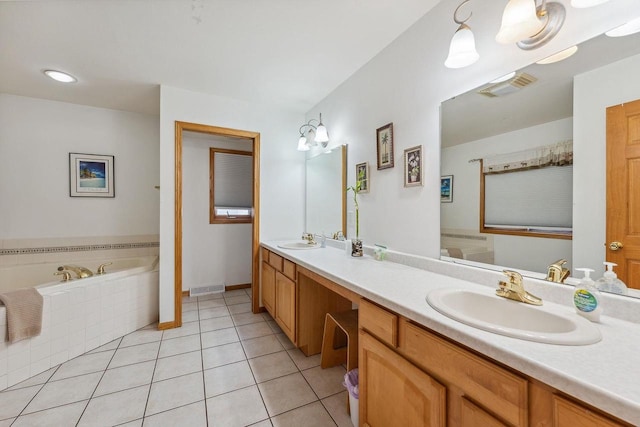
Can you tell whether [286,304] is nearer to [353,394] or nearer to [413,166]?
[353,394]

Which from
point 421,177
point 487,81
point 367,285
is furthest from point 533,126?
point 367,285

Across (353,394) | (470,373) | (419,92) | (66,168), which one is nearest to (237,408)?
(353,394)

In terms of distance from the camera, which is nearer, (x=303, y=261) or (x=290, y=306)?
(x=303, y=261)

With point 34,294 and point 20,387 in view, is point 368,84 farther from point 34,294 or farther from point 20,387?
point 20,387

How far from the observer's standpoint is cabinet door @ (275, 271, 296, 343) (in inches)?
81.4

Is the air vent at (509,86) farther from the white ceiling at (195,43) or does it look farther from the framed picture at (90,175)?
the framed picture at (90,175)

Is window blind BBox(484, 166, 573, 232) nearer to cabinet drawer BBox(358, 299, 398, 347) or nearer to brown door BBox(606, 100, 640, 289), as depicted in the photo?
brown door BBox(606, 100, 640, 289)

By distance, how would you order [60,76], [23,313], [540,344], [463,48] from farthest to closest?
[60,76]
[23,313]
[463,48]
[540,344]

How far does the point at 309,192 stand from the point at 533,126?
90.7 inches

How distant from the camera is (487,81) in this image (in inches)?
51.3

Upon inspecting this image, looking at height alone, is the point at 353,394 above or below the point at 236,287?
above

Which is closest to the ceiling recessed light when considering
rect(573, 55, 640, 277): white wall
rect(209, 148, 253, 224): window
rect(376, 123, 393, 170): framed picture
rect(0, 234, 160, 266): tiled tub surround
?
rect(209, 148, 253, 224): window

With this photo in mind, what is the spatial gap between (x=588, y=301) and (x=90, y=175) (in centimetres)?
432

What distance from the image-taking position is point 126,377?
182 cm
